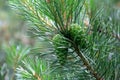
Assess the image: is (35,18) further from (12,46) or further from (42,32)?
(12,46)

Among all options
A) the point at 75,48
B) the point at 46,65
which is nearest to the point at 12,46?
the point at 46,65

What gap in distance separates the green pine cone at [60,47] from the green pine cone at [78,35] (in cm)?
2

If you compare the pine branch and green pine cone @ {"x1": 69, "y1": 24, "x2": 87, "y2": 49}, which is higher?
green pine cone @ {"x1": 69, "y1": 24, "x2": 87, "y2": 49}

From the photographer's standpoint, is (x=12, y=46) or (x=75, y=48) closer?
(x=75, y=48)

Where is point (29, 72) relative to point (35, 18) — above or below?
below

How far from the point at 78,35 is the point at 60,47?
0.14 ft

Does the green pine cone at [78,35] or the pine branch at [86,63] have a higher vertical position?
the green pine cone at [78,35]

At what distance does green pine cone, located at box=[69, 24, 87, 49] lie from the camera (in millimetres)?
706

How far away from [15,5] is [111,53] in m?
0.23

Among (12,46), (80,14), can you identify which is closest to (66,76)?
(80,14)

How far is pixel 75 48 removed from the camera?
2.38 feet

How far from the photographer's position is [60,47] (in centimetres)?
72

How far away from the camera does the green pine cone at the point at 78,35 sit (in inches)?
27.8

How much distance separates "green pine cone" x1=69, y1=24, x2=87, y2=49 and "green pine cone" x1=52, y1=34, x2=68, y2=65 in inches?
0.8
